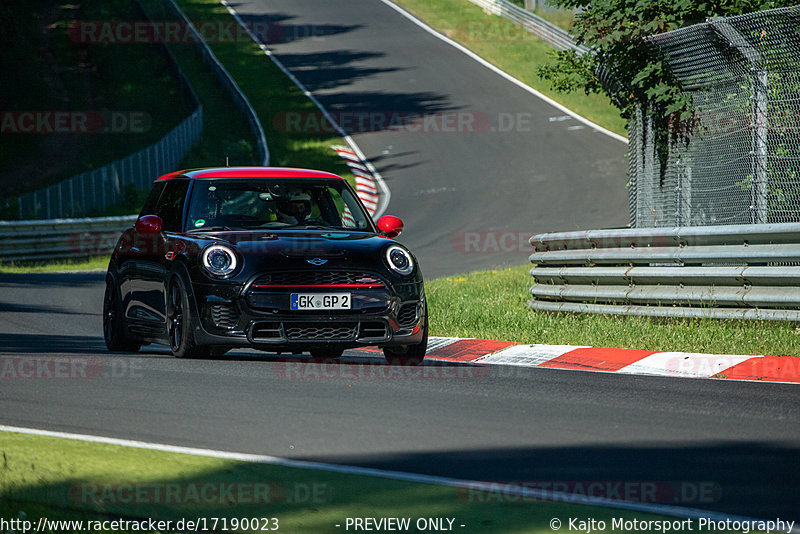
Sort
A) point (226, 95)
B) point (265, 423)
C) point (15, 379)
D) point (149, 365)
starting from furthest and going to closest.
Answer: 1. point (226, 95)
2. point (149, 365)
3. point (15, 379)
4. point (265, 423)

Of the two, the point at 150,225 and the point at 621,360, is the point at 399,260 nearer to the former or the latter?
the point at 621,360

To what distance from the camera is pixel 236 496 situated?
16.4 feet

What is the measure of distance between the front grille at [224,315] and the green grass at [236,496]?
9.92 feet

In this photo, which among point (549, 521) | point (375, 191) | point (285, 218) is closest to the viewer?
point (549, 521)

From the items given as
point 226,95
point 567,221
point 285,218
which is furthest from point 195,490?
A: point 226,95

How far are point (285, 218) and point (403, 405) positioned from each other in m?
3.15

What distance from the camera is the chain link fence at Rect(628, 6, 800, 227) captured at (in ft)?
34.5

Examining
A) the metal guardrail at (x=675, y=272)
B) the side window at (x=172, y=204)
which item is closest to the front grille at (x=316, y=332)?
the side window at (x=172, y=204)

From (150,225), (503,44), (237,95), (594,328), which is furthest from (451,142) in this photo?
(150,225)

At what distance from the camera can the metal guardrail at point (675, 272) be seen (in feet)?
32.2

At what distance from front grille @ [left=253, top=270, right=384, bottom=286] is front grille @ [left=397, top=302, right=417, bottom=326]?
33 cm

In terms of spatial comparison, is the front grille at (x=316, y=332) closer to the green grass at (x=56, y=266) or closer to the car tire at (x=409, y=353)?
the car tire at (x=409, y=353)

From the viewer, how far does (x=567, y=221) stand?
26.3 metres

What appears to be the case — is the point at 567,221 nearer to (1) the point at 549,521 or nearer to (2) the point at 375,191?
(2) the point at 375,191
